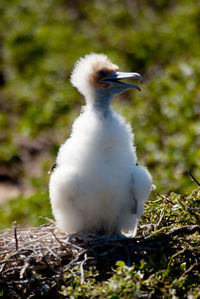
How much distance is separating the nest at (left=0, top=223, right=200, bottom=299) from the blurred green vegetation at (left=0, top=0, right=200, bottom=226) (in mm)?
3549

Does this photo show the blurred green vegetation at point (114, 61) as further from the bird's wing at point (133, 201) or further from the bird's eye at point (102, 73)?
the bird's eye at point (102, 73)

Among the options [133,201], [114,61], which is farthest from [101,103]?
[114,61]

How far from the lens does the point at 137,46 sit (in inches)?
518

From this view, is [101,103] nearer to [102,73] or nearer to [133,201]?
[102,73]

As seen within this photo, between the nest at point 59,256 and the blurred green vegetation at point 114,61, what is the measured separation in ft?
11.6

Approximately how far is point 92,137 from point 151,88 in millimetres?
6696

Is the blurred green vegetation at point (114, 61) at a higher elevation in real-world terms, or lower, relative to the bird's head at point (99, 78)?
higher

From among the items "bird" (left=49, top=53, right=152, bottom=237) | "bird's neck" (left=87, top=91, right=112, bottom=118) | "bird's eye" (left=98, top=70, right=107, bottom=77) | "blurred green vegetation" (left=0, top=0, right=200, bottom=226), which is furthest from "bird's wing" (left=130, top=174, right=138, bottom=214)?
"blurred green vegetation" (left=0, top=0, right=200, bottom=226)

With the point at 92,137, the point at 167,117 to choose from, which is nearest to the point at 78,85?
the point at 92,137

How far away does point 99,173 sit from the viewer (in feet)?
16.1

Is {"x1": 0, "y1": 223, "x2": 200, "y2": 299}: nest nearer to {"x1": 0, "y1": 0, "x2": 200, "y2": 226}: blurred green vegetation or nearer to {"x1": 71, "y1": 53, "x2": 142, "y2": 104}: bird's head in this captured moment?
{"x1": 71, "y1": 53, "x2": 142, "y2": 104}: bird's head

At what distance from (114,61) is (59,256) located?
806 centimetres

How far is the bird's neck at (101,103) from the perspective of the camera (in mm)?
5262

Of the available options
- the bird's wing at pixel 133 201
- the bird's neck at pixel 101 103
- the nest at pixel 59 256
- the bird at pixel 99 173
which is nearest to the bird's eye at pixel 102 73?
the bird at pixel 99 173
